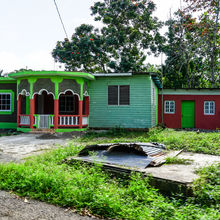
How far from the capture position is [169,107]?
1728 centimetres

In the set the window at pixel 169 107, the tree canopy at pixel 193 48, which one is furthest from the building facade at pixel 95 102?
the tree canopy at pixel 193 48

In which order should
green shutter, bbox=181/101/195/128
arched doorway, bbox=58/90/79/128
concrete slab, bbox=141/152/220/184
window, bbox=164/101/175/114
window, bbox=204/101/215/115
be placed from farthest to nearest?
window, bbox=164/101/175/114 < green shutter, bbox=181/101/195/128 < window, bbox=204/101/215/115 < arched doorway, bbox=58/90/79/128 < concrete slab, bbox=141/152/220/184

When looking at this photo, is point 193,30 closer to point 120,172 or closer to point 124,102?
point 124,102

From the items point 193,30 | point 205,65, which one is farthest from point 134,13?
point 205,65

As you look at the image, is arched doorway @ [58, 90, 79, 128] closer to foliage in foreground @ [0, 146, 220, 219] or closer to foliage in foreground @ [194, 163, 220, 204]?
foliage in foreground @ [0, 146, 220, 219]

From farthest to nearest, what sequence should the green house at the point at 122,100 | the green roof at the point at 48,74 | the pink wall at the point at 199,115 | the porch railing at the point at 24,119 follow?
Answer: the pink wall at the point at 199,115
the green house at the point at 122,100
the porch railing at the point at 24,119
the green roof at the point at 48,74

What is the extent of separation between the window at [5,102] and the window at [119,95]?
6.52m

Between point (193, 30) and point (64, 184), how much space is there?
2380cm

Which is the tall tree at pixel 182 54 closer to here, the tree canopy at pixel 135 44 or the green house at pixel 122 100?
the tree canopy at pixel 135 44

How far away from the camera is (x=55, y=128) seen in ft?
41.2

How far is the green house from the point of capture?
13.4m

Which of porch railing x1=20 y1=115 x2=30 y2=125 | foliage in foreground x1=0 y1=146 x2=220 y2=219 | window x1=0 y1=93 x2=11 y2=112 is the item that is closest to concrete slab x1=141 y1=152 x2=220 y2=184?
foliage in foreground x1=0 y1=146 x2=220 y2=219

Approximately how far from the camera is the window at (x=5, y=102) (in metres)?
15.1

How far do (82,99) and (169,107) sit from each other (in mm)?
7262
